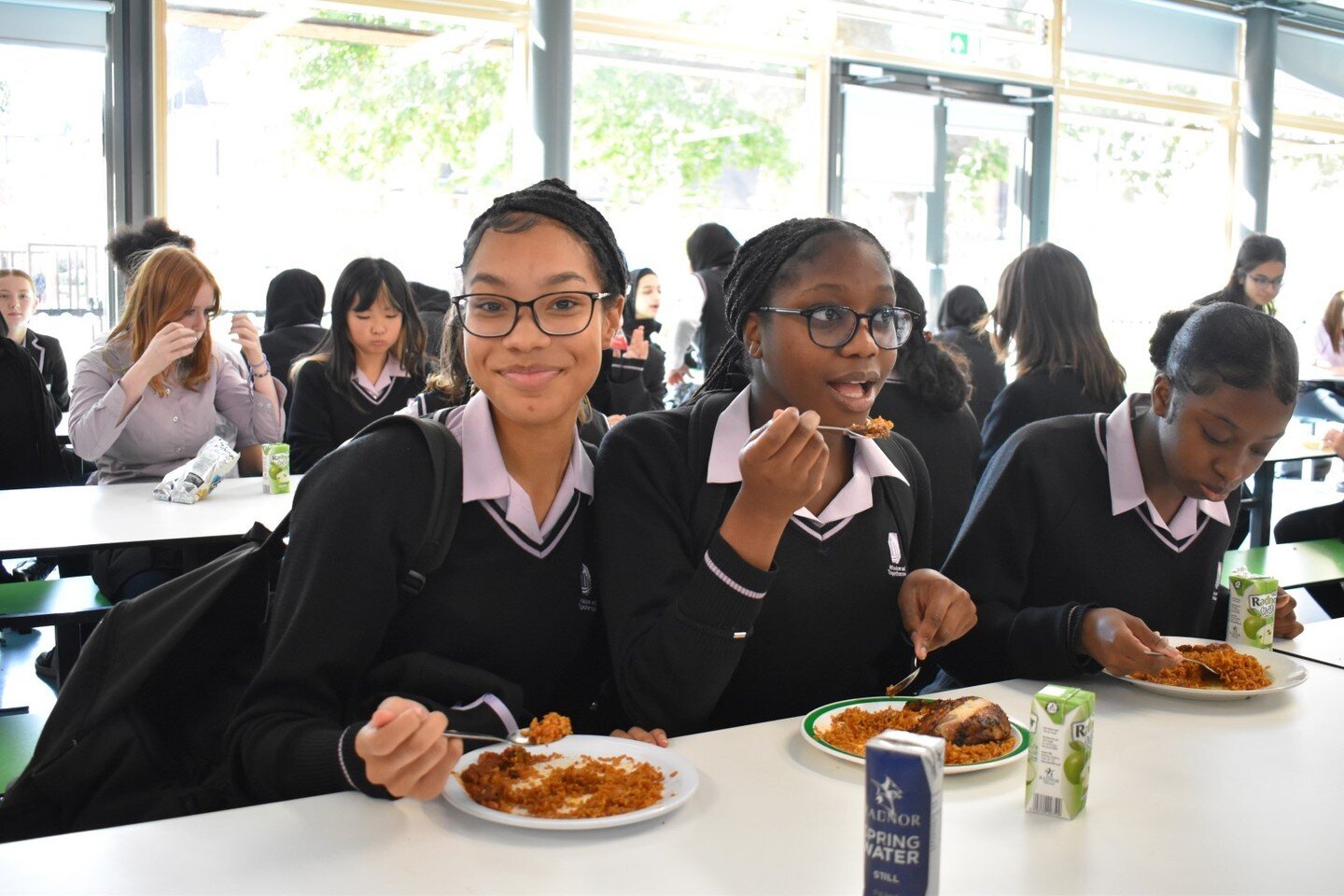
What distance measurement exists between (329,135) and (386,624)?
18.9 ft

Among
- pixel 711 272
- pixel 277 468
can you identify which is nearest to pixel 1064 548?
pixel 277 468

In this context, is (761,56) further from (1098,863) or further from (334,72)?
(1098,863)

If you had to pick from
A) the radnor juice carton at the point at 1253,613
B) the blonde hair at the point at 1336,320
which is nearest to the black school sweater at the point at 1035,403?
the radnor juice carton at the point at 1253,613

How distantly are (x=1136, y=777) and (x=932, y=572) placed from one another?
17.6 inches

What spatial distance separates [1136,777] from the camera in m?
1.38

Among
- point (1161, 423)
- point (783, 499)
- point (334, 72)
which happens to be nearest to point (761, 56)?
point (334, 72)

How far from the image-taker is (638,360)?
5707 mm

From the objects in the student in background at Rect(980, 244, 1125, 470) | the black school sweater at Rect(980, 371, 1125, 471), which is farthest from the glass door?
the black school sweater at Rect(980, 371, 1125, 471)

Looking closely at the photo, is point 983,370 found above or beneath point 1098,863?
above

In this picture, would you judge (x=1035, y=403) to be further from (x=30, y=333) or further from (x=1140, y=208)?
(x=1140, y=208)

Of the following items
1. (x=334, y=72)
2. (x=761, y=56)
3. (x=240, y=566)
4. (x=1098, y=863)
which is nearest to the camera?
(x=1098, y=863)

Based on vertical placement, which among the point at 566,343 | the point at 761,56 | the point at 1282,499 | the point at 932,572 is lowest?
the point at 1282,499

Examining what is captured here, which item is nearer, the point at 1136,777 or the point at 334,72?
the point at 1136,777

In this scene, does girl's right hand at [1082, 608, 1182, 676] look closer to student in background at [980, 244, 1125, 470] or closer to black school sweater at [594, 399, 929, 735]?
black school sweater at [594, 399, 929, 735]
